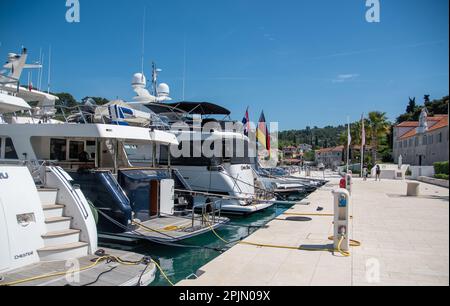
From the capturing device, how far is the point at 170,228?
904 cm

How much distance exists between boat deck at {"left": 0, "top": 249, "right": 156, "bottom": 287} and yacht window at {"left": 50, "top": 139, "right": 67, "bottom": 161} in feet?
17.6

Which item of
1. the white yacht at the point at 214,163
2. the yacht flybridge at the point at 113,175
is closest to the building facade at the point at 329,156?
the white yacht at the point at 214,163

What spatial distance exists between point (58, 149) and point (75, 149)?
589mm

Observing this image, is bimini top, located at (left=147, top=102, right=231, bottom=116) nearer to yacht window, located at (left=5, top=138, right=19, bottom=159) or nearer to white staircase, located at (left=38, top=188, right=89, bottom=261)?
yacht window, located at (left=5, top=138, right=19, bottom=159)

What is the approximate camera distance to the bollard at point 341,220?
285 inches

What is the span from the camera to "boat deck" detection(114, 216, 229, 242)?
27.0 feet

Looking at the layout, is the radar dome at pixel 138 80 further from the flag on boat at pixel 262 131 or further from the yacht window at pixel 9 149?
the yacht window at pixel 9 149

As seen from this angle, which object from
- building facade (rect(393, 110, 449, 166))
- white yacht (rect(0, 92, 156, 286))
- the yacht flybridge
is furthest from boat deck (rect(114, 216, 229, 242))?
building facade (rect(393, 110, 449, 166))

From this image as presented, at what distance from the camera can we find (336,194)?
24.0 feet

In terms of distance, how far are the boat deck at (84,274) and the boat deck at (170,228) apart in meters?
2.22

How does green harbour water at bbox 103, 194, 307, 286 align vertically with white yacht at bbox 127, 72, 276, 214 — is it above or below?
below

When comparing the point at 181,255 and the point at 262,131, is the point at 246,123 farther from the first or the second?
the point at 181,255
